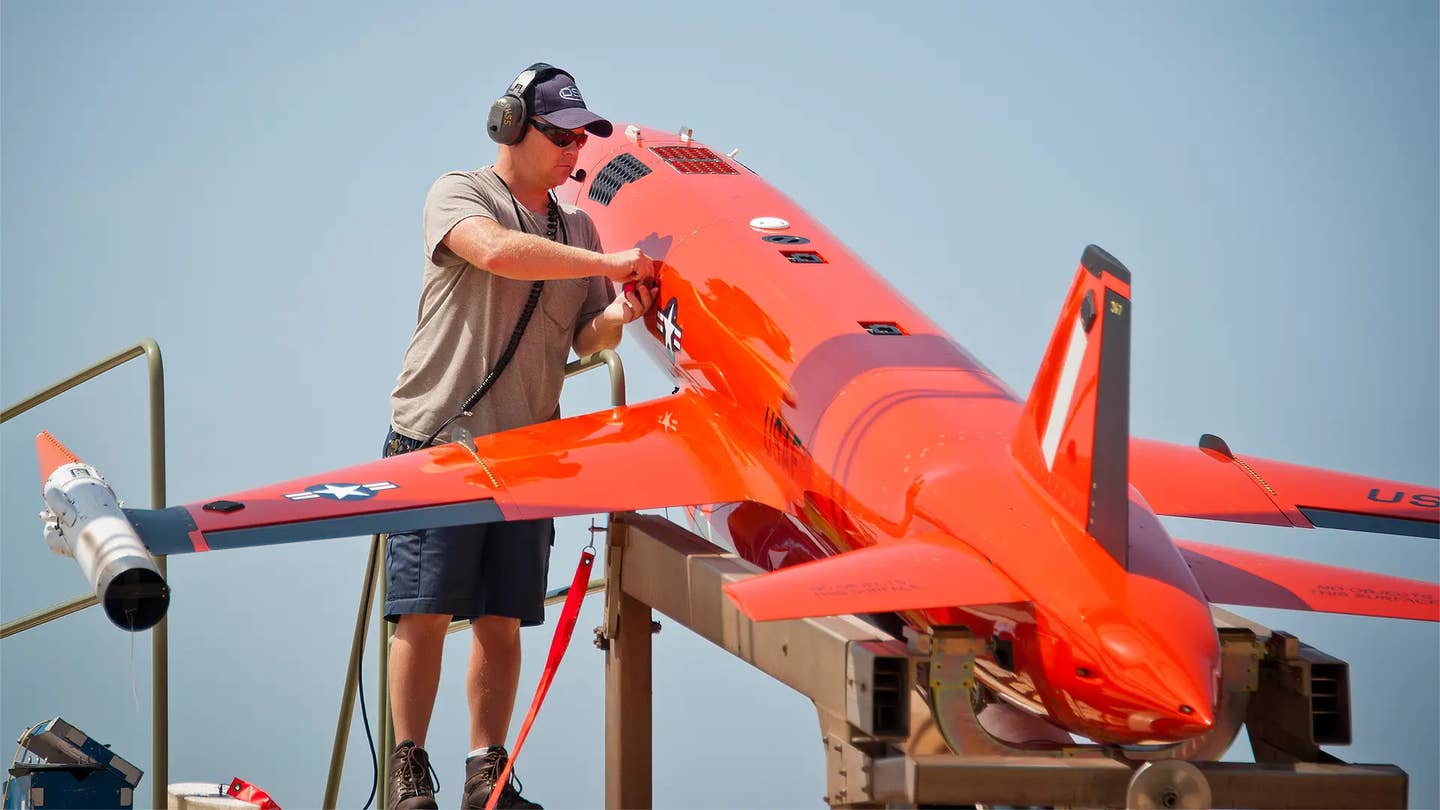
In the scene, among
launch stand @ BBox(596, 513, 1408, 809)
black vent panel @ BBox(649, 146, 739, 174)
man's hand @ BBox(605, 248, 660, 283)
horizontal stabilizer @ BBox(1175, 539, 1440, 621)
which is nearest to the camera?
launch stand @ BBox(596, 513, 1408, 809)

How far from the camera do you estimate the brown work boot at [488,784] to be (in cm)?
511

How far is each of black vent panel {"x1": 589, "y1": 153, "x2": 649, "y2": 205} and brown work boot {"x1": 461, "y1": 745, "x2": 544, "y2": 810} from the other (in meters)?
2.82

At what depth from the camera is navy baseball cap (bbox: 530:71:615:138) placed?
18.6 ft

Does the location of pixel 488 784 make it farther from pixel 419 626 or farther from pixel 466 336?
pixel 466 336

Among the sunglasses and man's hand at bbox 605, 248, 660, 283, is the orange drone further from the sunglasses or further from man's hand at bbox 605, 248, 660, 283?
the sunglasses

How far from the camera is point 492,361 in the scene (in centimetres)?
554

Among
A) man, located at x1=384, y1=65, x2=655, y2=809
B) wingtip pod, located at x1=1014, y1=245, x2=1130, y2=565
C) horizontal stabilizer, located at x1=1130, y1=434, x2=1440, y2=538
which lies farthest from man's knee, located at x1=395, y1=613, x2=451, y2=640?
horizontal stabilizer, located at x1=1130, y1=434, x2=1440, y2=538

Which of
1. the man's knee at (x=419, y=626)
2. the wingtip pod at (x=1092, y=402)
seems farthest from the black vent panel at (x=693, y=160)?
the wingtip pod at (x=1092, y=402)

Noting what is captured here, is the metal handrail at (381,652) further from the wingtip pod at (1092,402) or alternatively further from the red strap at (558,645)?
the wingtip pod at (1092,402)

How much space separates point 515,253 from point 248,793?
7.18ft

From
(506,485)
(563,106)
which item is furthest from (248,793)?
(563,106)

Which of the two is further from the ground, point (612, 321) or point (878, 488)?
point (612, 321)

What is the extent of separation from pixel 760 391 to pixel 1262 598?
6.16 feet

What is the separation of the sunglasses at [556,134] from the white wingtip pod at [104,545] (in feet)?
6.76
